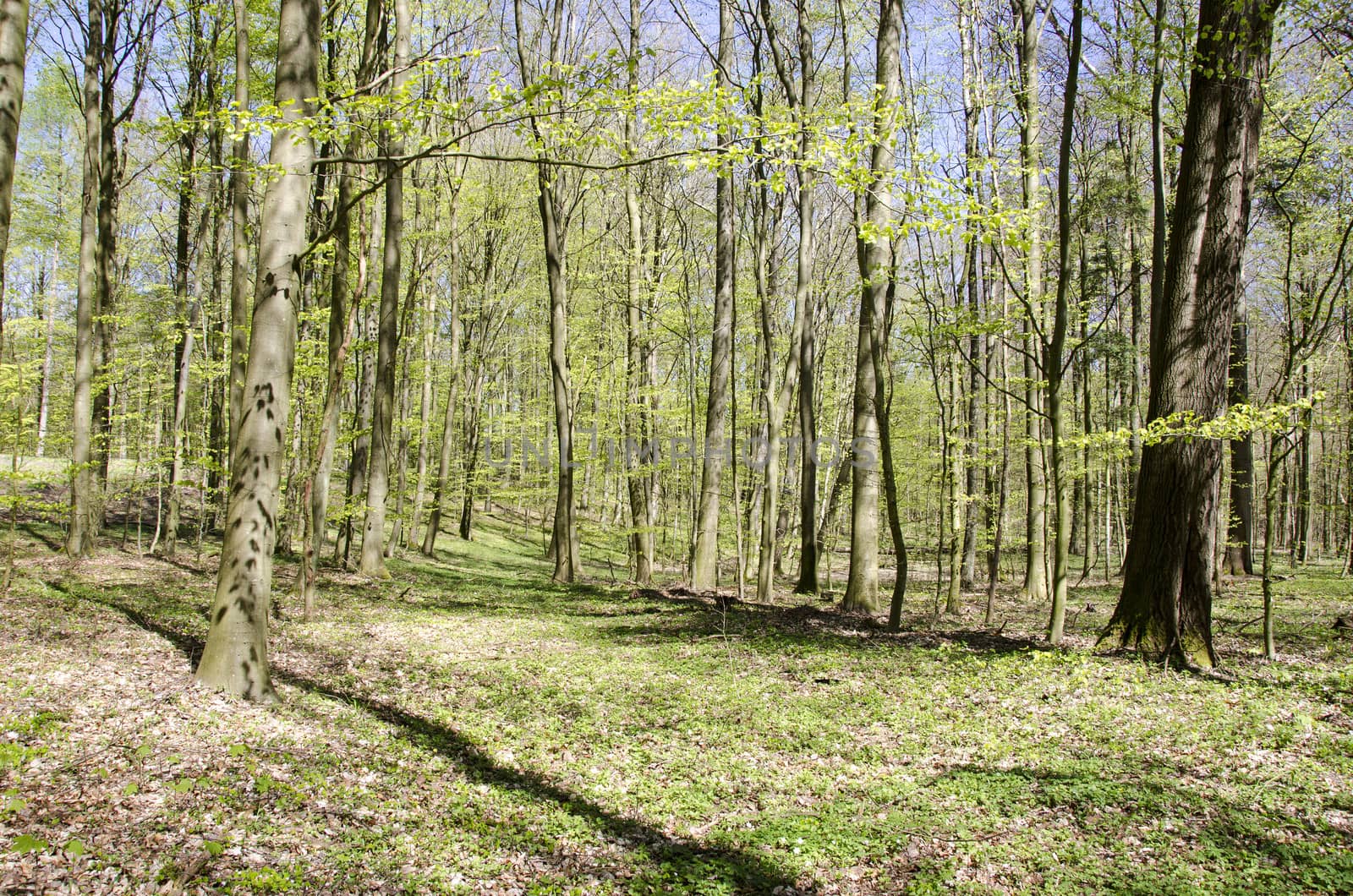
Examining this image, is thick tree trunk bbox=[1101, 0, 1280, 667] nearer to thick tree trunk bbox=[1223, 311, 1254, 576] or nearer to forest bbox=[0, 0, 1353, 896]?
forest bbox=[0, 0, 1353, 896]

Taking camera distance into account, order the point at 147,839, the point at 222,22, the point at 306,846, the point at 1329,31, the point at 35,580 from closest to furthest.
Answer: the point at 147,839
the point at 306,846
the point at 1329,31
the point at 35,580
the point at 222,22

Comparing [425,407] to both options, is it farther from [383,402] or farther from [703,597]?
[703,597]

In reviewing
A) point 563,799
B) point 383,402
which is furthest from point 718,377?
point 563,799

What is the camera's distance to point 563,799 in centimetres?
469

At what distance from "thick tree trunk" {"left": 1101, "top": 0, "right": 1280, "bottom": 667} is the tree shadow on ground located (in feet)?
16.7

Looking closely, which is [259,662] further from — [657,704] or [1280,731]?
[1280,731]

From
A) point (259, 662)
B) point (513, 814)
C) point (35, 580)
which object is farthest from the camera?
point (35, 580)

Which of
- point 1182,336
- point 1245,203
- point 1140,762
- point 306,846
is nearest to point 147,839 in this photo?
point 306,846

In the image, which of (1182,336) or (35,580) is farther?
(35,580)

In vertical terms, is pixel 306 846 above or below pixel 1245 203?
below

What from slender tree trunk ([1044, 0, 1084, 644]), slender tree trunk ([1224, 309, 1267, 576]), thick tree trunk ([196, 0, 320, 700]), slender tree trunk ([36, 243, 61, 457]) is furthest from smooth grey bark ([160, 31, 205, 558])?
slender tree trunk ([1224, 309, 1267, 576])

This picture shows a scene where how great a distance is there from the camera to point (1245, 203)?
271 inches

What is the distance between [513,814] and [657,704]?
2.39 meters

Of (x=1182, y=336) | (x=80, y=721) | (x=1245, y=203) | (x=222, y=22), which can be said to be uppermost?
(x=222, y=22)
